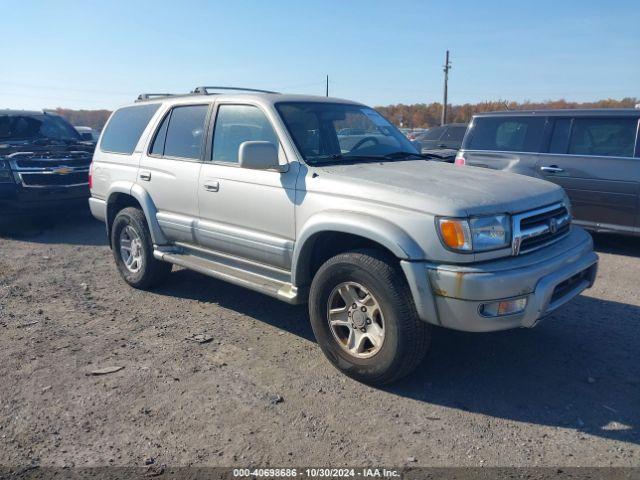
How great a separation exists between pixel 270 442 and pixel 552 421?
1.66 m

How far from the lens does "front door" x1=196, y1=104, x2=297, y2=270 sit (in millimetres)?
4098

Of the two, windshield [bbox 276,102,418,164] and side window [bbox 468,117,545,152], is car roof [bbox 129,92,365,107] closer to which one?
windshield [bbox 276,102,418,164]

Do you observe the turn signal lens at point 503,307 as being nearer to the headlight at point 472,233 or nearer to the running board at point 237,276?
the headlight at point 472,233

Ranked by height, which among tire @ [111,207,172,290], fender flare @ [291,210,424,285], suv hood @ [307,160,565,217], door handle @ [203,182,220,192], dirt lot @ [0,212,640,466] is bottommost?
dirt lot @ [0,212,640,466]

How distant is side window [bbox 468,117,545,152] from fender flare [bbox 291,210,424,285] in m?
4.89

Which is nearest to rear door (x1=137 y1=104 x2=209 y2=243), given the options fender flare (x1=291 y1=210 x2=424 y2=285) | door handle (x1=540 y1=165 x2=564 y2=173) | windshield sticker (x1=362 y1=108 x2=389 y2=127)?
fender flare (x1=291 y1=210 x2=424 y2=285)

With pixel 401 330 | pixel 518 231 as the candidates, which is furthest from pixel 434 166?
pixel 401 330

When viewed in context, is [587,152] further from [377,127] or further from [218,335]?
[218,335]

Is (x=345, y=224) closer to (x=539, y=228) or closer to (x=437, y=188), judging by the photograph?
→ (x=437, y=188)

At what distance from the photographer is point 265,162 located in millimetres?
3965

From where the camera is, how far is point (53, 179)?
855cm

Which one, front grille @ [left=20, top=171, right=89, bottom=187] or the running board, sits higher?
front grille @ [left=20, top=171, right=89, bottom=187]

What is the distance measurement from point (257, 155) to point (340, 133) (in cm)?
104

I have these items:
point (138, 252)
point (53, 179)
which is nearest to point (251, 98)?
point (138, 252)
